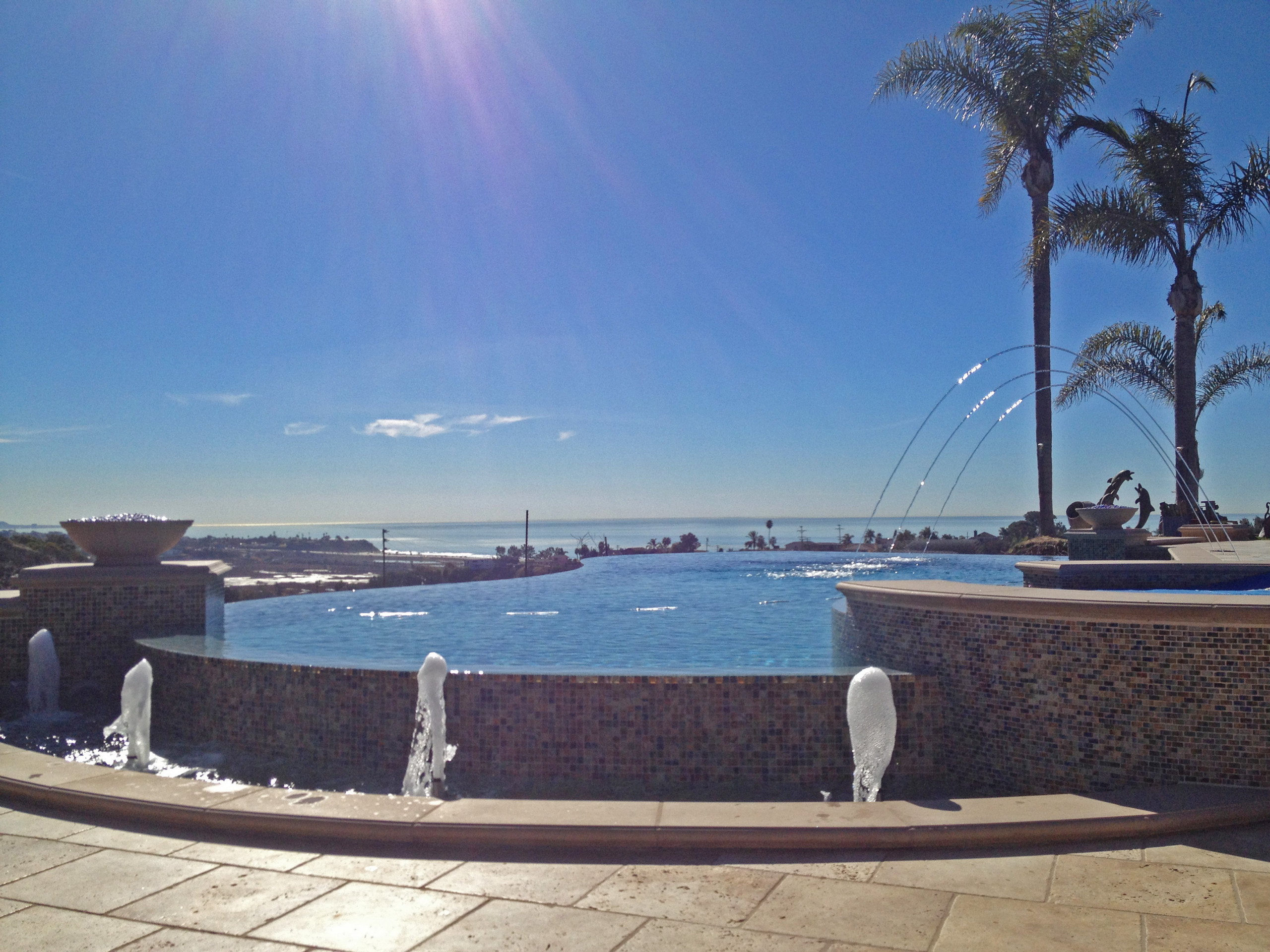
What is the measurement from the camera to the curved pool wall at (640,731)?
604 centimetres

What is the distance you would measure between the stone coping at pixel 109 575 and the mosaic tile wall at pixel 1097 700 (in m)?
7.69

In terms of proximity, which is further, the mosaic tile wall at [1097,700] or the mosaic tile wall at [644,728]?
the mosaic tile wall at [644,728]

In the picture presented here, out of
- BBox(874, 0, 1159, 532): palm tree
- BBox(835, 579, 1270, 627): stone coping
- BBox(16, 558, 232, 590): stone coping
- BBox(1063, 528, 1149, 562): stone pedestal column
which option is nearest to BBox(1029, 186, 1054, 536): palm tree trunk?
BBox(874, 0, 1159, 532): palm tree

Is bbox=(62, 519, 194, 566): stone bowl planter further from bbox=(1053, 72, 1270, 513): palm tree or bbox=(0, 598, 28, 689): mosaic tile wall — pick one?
bbox=(1053, 72, 1270, 513): palm tree

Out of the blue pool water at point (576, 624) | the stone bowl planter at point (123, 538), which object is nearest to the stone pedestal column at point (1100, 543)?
the blue pool water at point (576, 624)

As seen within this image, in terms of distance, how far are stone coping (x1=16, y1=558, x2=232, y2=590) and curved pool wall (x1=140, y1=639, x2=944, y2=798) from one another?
3.95 meters

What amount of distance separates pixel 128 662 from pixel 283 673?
3.24 meters

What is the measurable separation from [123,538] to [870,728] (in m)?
8.17

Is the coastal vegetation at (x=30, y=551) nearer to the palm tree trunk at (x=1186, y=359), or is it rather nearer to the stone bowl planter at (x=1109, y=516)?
the stone bowl planter at (x=1109, y=516)

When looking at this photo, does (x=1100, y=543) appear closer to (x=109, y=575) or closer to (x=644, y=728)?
(x=644, y=728)

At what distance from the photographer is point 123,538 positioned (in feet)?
30.8

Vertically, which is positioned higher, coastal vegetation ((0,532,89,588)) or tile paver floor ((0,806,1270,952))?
coastal vegetation ((0,532,89,588))

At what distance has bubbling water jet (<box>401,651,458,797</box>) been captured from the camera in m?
6.15

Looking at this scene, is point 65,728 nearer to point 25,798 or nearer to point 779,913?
point 25,798
